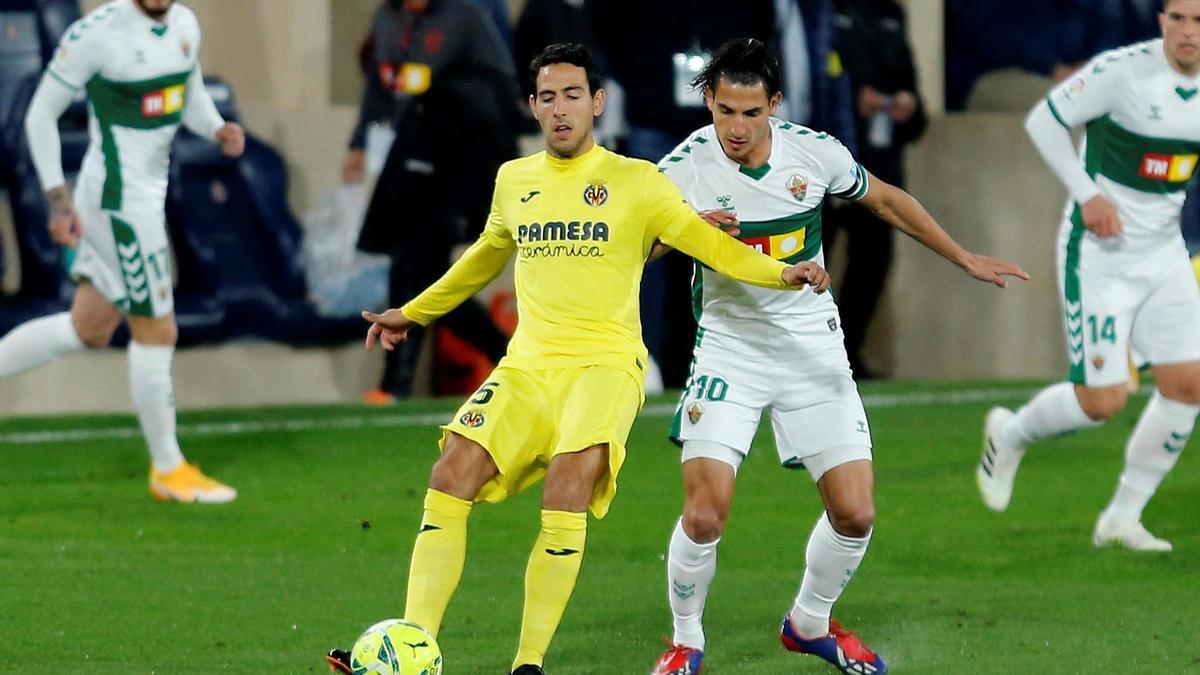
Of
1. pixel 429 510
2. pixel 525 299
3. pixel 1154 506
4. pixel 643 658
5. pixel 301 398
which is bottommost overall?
pixel 301 398

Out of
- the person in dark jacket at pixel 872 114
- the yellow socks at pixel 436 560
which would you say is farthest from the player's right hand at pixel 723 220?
the person in dark jacket at pixel 872 114

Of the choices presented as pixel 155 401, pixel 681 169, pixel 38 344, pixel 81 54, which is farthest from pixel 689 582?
pixel 38 344

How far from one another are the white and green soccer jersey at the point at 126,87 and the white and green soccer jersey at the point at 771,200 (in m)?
3.70

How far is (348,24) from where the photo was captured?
15.2m

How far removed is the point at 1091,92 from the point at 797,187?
7.87 feet

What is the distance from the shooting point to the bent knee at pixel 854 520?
21.2ft

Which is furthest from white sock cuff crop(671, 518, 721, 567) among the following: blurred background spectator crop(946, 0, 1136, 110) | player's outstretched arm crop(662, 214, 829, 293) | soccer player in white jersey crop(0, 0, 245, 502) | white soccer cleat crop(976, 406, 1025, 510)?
blurred background spectator crop(946, 0, 1136, 110)

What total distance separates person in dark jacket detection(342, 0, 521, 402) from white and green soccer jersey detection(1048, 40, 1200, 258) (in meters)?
5.02

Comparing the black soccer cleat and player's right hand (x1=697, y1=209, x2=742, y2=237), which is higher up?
player's right hand (x1=697, y1=209, x2=742, y2=237)

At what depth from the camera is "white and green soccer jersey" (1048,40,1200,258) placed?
8.45 metres

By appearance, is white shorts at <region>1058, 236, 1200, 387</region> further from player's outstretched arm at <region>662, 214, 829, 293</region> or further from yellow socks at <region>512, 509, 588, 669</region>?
yellow socks at <region>512, 509, 588, 669</region>

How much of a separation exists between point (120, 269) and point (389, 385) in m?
3.83

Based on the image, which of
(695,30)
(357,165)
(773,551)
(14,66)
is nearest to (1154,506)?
(773,551)

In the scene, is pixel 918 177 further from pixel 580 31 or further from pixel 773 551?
pixel 773 551
